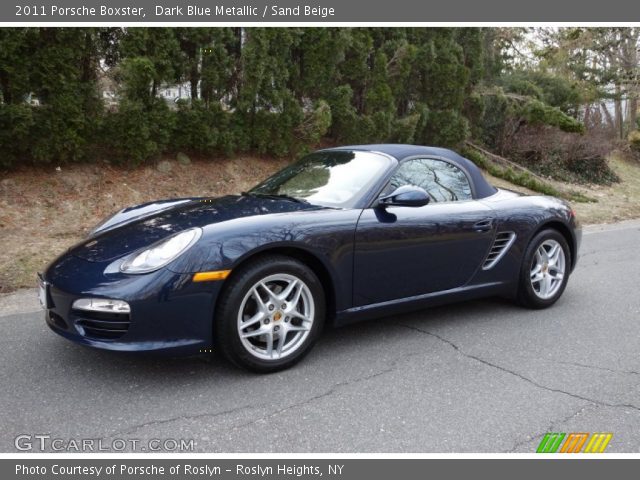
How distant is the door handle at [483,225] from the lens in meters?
4.16

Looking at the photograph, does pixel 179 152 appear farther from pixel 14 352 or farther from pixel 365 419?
pixel 365 419

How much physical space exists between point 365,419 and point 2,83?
21.8ft

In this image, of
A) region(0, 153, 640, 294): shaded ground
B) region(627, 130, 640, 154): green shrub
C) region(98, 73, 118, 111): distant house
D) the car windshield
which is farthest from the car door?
region(627, 130, 640, 154): green shrub

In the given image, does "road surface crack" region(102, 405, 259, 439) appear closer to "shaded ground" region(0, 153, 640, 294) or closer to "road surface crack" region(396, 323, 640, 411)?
"road surface crack" region(396, 323, 640, 411)

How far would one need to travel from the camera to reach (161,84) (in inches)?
332

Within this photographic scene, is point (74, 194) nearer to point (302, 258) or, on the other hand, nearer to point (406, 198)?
point (302, 258)

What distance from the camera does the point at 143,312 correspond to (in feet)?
9.58

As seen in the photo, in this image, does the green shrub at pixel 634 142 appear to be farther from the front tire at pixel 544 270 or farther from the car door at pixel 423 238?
the car door at pixel 423 238

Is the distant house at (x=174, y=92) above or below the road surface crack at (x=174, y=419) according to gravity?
above

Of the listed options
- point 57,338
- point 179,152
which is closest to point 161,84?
point 179,152

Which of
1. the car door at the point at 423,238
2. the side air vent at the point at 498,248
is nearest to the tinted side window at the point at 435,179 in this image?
the car door at the point at 423,238

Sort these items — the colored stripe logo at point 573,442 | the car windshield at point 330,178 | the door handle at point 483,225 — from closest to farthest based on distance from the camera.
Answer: the colored stripe logo at point 573,442 → the car windshield at point 330,178 → the door handle at point 483,225

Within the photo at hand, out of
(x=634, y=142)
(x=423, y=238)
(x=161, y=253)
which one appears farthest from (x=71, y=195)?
(x=634, y=142)

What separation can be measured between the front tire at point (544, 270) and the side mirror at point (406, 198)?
4.42 ft
